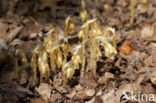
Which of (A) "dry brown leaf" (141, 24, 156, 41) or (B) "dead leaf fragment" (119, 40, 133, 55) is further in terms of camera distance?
(A) "dry brown leaf" (141, 24, 156, 41)

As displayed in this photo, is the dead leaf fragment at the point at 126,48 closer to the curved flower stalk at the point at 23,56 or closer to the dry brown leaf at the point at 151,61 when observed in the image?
the dry brown leaf at the point at 151,61

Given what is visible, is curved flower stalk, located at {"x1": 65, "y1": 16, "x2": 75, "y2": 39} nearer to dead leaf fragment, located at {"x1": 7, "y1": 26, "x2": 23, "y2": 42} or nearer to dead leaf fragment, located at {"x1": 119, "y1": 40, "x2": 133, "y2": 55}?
dead leaf fragment, located at {"x1": 119, "y1": 40, "x2": 133, "y2": 55}

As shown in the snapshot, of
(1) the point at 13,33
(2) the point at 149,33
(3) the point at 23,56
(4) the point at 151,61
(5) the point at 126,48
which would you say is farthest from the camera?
(1) the point at 13,33

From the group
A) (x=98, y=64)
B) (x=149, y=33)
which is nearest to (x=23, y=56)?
(x=98, y=64)

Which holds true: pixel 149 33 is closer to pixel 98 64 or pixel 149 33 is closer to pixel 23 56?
pixel 98 64

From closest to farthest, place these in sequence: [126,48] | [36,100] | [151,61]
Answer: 1. [36,100]
2. [151,61]
3. [126,48]

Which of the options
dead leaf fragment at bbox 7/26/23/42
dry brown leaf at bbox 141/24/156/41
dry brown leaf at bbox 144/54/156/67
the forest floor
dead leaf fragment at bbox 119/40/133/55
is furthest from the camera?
dead leaf fragment at bbox 7/26/23/42

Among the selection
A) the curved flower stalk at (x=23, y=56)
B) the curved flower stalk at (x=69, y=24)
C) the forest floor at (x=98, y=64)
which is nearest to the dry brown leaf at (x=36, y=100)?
the forest floor at (x=98, y=64)

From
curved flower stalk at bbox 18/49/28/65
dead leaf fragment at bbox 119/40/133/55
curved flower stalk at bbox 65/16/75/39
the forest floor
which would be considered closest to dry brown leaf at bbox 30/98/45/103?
the forest floor
